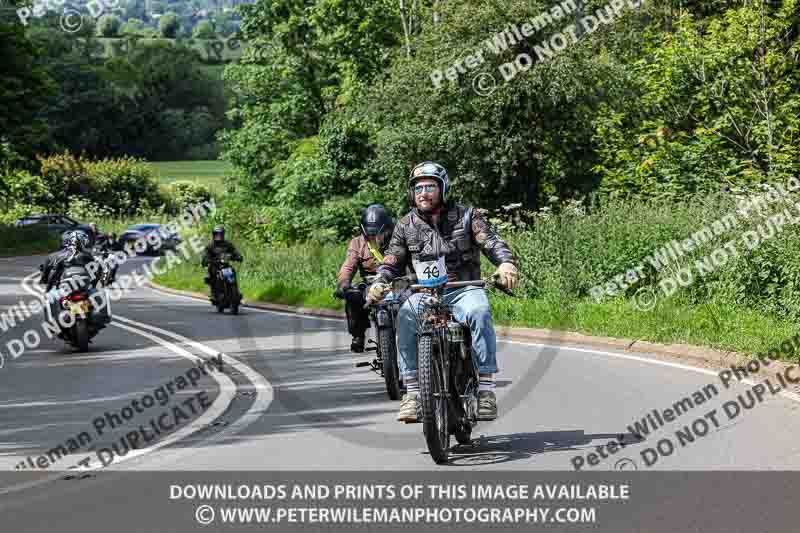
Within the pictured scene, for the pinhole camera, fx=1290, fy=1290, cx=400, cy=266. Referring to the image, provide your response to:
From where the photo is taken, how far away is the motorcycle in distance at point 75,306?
712 inches

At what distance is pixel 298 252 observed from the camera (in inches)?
1409

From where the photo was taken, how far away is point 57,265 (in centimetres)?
1847

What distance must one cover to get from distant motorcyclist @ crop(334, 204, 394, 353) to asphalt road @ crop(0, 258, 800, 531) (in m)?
0.68

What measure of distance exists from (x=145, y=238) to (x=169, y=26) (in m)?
96.3

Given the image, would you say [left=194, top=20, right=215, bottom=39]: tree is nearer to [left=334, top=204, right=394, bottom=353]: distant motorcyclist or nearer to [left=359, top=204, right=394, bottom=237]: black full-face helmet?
[left=334, top=204, right=394, bottom=353]: distant motorcyclist

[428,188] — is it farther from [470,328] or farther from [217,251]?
[217,251]

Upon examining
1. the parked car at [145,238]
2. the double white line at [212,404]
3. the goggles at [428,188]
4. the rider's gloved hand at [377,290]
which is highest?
the parked car at [145,238]

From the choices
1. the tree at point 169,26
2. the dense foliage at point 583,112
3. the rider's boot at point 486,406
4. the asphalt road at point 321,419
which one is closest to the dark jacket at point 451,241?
the rider's boot at point 486,406

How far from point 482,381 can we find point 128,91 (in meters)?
106

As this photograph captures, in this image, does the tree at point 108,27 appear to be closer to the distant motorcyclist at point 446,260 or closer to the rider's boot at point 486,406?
the distant motorcyclist at point 446,260

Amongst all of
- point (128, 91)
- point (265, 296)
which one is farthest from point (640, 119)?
Result: point (128, 91)

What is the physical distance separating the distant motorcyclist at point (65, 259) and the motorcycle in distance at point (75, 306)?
5.8 inches

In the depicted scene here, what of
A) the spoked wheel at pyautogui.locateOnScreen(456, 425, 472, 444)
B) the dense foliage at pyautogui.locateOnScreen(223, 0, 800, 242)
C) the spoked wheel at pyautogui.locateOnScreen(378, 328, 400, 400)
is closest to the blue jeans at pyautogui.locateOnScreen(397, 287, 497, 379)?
the spoked wheel at pyautogui.locateOnScreen(456, 425, 472, 444)

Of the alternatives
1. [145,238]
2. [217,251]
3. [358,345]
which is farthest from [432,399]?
[145,238]
